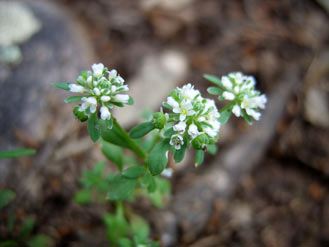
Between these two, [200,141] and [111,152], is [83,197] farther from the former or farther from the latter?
[200,141]

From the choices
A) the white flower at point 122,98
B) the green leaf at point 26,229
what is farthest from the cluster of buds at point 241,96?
the green leaf at point 26,229

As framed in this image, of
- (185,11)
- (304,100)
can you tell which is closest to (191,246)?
(304,100)

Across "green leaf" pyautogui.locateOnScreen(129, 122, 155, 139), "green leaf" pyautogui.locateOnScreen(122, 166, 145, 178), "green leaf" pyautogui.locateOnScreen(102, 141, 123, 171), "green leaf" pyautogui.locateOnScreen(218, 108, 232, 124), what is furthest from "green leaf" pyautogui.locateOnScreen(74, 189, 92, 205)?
"green leaf" pyautogui.locateOnScreen(218, 108, 232, 124)

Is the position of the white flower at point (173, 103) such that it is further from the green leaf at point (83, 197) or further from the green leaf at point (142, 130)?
the green leaf at point (83, 197)

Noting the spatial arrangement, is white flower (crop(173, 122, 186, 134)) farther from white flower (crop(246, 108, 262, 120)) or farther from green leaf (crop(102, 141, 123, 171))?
green leaf (crop(102, 141, 123, 171))

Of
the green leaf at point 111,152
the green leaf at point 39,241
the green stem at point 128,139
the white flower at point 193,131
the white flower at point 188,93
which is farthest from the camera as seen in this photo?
the green leaf at point 39,241
